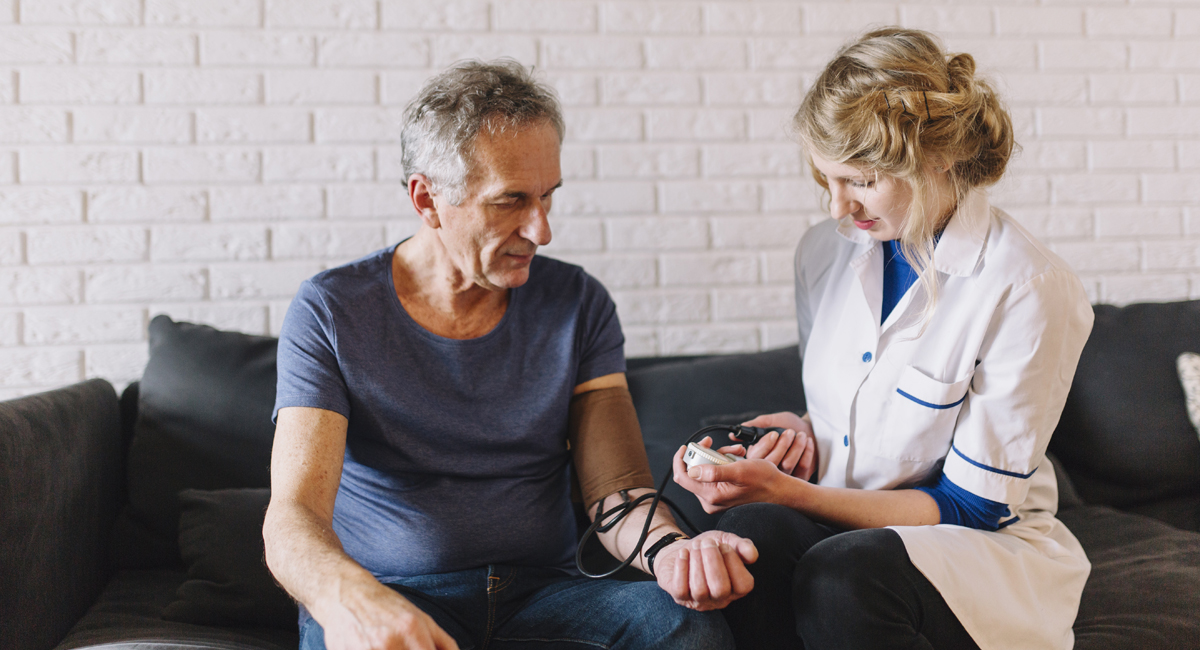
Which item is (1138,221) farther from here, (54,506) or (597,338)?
(54,506)

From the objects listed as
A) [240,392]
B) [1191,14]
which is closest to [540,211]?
[240,392]

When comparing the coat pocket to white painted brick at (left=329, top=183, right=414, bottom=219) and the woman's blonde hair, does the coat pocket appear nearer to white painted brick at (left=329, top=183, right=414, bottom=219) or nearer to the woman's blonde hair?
the woman's blonde hair

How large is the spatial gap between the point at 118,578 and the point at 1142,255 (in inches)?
103

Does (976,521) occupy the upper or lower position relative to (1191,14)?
lower

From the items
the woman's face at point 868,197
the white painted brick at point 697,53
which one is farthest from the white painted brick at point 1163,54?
the woman's face at point 868,197

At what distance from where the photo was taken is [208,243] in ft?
5.66

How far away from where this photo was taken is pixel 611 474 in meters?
1.22

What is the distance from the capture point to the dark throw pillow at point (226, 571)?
4.20 feet

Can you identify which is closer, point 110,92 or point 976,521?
point 976,521

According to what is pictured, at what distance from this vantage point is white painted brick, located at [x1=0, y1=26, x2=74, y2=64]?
1634mm

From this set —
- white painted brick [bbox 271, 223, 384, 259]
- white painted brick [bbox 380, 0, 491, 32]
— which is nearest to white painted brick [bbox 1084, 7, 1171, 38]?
white painted brick [bbox 380, 0, 491, 32]

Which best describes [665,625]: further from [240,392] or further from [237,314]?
[237,314]

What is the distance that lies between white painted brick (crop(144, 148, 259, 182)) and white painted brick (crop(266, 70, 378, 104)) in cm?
16

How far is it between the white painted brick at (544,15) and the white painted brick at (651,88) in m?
0.15
